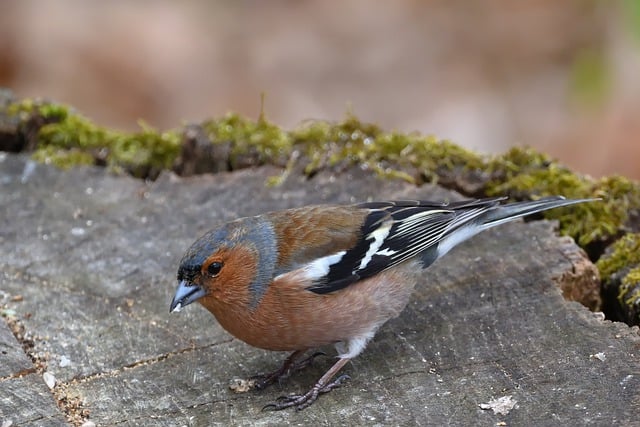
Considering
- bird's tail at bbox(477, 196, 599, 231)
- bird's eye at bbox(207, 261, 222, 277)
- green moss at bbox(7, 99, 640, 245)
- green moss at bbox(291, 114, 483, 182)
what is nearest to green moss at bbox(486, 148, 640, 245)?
green moss at bbox(7, 99, 640, 245)

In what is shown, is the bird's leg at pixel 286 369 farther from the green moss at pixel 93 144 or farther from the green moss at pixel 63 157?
the green moss at pixel 63 157

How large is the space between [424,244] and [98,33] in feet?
24.7

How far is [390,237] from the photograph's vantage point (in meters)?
4.34

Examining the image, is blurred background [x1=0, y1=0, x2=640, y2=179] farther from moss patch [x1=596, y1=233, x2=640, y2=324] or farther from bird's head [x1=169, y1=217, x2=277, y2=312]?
bird's head [x1=169, y1=217, x2=277, y2=312]

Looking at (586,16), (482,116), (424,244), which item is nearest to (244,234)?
(424,244)

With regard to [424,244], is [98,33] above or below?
above

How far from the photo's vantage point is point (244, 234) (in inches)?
162

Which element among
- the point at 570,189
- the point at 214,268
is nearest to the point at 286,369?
the point at 214,268

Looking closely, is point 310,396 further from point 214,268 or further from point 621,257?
point 621,257

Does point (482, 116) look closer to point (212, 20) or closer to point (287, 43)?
point (287, 43)

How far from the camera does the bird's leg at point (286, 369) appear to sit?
Result: 392 cm

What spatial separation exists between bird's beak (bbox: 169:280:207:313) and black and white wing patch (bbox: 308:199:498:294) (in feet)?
1.68

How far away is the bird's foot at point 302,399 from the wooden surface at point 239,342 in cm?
4

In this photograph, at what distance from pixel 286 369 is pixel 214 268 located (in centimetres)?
59
